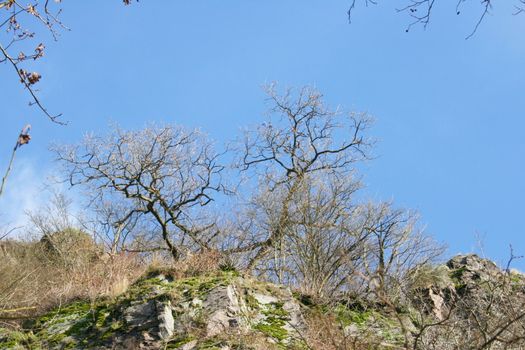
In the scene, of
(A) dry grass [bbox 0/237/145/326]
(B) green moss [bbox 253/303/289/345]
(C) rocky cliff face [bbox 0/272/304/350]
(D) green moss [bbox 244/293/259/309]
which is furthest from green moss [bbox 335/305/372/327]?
(A) dry grass [bbox 0/237/145/326]

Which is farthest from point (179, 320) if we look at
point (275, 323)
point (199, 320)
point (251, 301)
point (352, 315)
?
point (352, 315)

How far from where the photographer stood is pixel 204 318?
1038cm

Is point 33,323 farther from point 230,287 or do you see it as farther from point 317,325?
point 317,325

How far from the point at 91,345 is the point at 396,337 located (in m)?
5.31

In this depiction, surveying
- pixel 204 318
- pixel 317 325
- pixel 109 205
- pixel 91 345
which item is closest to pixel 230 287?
pixel 204 318

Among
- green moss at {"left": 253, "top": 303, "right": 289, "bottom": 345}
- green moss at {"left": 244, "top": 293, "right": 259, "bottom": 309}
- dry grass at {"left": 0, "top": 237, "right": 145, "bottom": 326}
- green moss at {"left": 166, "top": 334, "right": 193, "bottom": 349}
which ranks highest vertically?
dry grass at {"left": 0, "top": 237, "right": 145, "bottom": 326}

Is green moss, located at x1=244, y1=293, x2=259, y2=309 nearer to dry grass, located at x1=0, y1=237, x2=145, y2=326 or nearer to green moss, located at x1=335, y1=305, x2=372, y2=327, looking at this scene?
green moss, located at x1=335, y1=305, x2=372, y2=327

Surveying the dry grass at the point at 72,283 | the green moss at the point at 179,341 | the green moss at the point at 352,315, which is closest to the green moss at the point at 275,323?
the green moss at the point at 179,341

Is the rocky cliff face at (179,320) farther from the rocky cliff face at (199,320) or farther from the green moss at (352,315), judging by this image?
the green moss at (352,315)

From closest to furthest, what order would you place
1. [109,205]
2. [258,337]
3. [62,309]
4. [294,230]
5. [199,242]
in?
1. [258,337]
2. [62,309]
3. [294,230]
4. [199,242]
5. [109,205]

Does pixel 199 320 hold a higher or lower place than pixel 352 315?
lower

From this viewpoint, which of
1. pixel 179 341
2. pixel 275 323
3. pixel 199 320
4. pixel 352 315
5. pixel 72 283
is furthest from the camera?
pixel 72 283

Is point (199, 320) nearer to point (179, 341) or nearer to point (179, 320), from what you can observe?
point (179, 320)

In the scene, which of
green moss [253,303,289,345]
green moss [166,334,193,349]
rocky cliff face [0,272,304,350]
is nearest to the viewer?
green moss [166,334,193,349]
